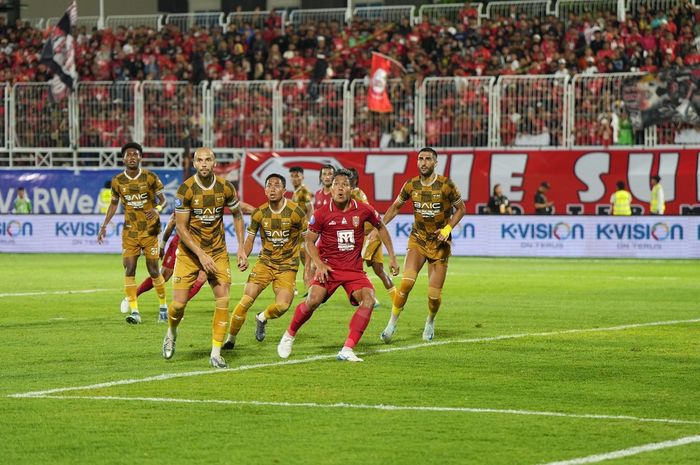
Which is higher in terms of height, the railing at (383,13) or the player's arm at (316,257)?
the railing at (383,13)

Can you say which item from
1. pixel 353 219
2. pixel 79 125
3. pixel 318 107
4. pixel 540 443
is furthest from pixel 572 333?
pixel 79 125

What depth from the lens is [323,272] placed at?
1385cm

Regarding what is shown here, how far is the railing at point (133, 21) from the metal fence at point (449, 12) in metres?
10.1

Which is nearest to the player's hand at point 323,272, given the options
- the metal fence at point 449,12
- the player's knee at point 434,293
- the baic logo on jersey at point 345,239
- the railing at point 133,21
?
the baic logo on jersey at point 345,239

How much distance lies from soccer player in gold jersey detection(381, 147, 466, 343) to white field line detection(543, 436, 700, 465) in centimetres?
690

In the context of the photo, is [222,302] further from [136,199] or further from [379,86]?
[379,86]

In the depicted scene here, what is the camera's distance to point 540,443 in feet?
30.0

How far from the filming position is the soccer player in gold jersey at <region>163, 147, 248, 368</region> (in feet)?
44.4

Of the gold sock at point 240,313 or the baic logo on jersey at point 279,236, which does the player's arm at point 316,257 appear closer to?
the baic logo on jersey at point 279,236

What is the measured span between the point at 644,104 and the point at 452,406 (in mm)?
26432

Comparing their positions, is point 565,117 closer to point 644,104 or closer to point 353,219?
point 644,104

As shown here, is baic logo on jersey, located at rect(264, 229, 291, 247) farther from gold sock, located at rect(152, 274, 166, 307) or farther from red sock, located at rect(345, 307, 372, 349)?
gold sock, located at rect(152, 274, 166, 307)

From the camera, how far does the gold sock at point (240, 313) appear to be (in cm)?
1459

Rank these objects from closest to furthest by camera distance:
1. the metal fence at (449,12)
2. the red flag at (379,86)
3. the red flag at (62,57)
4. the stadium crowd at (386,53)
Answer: the stadium crowd at (386,53), the red flag at (379,86), the red flag at (62,57), the metal fence at (449,12)
